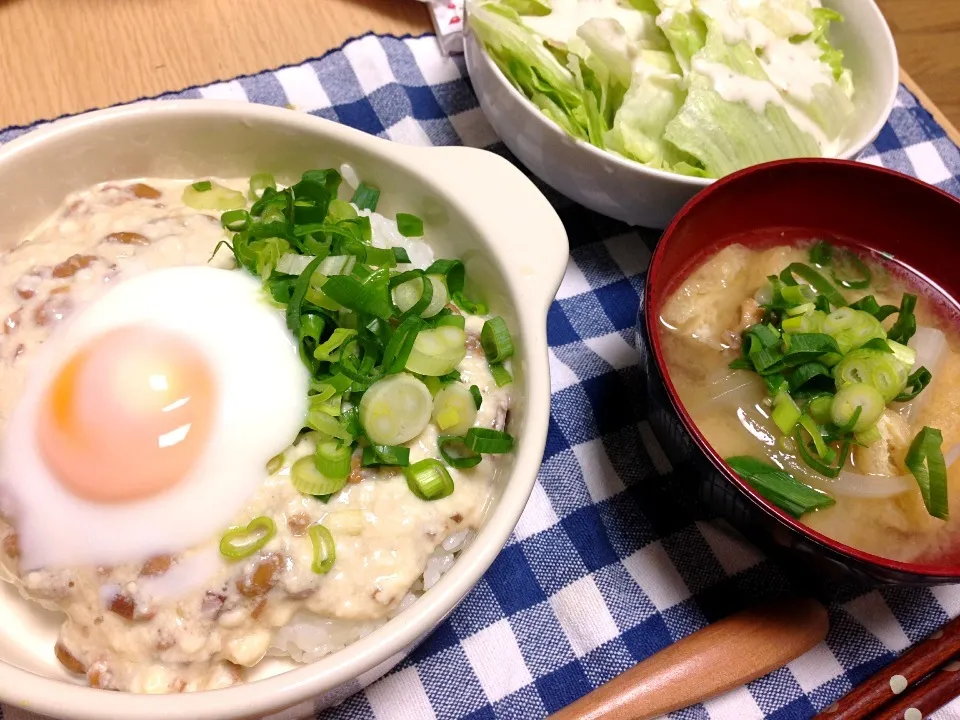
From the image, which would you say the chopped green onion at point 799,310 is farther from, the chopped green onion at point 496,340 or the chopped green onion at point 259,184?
the chopped green onion at point 259,184

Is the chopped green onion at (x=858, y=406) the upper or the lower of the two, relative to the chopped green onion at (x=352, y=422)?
lower

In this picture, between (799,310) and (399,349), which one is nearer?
(399,349)

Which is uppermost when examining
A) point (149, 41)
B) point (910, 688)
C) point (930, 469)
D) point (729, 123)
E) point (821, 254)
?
point (149, 41)

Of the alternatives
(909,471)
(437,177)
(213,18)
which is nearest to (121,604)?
(437,177)

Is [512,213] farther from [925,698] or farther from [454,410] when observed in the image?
[925,698]

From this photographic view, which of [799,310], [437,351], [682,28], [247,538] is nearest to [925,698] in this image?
[799,310]

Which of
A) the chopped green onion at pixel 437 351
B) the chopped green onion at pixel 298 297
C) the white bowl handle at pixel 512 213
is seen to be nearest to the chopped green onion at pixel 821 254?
the white bowl handle at pixel 512 213

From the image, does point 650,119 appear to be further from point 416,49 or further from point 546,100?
point 416,49
